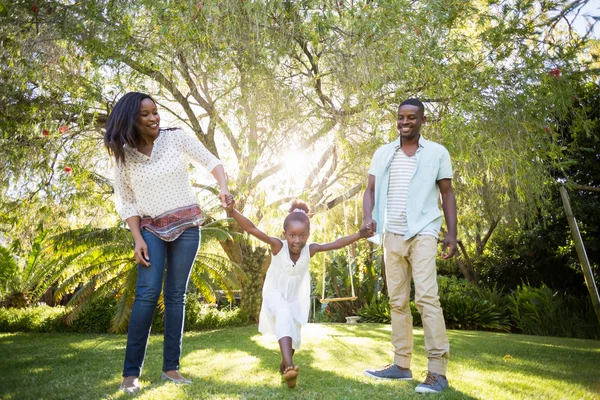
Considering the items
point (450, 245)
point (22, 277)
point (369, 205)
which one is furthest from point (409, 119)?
point (22, 277)

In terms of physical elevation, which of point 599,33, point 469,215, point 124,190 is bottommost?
point 124,190

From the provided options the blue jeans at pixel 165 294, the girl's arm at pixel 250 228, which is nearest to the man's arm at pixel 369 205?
the girl's arm at pixel 250 228

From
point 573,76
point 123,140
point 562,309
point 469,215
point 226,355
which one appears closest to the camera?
point 123,140

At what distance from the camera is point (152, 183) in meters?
3.71

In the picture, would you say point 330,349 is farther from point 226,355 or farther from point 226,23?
point 226,23

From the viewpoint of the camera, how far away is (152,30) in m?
7.83

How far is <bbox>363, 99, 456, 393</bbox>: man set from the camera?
3.99 meters

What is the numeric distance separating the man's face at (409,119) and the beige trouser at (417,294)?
2.48 feet

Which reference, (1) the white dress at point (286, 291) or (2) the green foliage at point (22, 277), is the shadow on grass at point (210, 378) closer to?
(1) the white dress at point (286, 291)

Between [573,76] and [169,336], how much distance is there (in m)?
6.35

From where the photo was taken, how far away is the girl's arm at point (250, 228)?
3827 millimetres

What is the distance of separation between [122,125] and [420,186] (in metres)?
2.05

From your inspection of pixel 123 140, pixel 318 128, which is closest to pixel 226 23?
pixel 318 128

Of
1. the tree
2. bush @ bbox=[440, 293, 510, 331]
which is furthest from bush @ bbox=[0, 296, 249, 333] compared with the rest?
the tree
